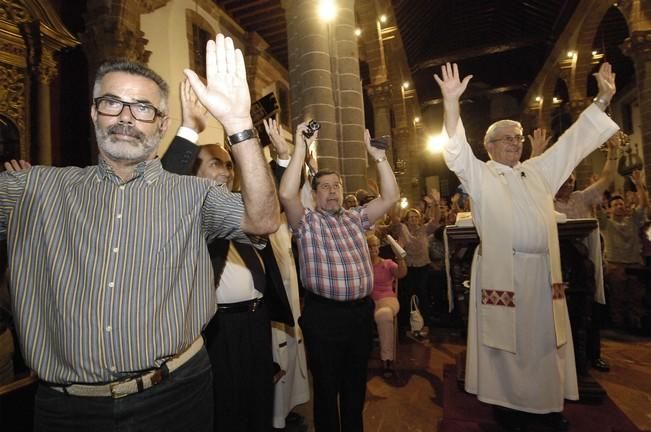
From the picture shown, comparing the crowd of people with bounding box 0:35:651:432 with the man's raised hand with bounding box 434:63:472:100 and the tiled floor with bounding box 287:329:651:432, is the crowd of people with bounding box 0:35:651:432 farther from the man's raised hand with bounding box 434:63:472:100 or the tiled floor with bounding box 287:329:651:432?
the tiled floor with bounding box 287:329:651:432

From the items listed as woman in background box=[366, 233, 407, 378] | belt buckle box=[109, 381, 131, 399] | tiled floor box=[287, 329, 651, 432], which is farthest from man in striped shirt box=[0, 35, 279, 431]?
woman in background box=[366, 233, 407, 378]

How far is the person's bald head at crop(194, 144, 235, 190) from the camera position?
234 centimetres

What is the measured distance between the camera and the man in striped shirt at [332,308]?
244 cm

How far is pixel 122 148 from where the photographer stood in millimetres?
1332

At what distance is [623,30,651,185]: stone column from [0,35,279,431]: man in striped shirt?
9162mm

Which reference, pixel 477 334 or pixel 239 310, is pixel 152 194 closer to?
pixel 239 310

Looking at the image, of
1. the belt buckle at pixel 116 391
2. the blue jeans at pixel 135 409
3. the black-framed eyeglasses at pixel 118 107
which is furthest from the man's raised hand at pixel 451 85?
the belt buckle at pixel 116 391

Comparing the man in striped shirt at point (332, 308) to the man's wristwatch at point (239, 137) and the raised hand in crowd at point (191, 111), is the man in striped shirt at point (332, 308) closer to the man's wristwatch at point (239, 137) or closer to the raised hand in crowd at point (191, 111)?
the raised hand in crowd at point (191, 111)

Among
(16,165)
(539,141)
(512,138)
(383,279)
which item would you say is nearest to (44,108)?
→ (16,165)

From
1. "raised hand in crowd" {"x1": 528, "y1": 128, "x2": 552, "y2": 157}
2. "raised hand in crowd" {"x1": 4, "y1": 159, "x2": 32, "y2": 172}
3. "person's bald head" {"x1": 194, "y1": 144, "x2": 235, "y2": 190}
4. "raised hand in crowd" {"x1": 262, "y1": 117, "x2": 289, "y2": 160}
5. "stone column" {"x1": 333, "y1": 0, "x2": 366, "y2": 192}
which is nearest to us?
"raised hand in crowd" {"x1": 4, "y1": 159, "x2": 32, "y2": 172}

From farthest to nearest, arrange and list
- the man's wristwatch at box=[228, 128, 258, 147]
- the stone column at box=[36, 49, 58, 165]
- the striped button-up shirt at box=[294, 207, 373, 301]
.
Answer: the stone column at box=[36, 49, 58, 165], the striped button-up shirt at box=[294, 207, 373, 301], the man's wristwatch at box=[228, 128, 258, 147]

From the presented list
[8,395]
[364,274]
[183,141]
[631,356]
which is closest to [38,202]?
[183,141]

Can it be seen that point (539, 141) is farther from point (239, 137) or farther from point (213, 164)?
point (239, 137)

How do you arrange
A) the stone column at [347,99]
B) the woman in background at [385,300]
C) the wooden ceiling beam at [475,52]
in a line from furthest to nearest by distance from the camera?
the wooden ceiling beam at [475,52] < the stone column at [347,99] < the woman in background at [385,300]
